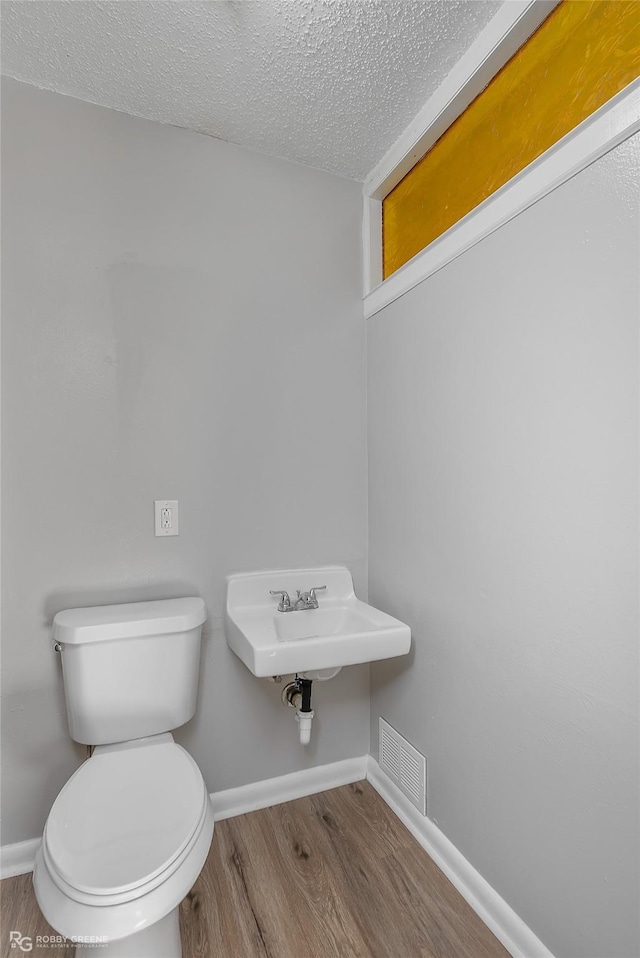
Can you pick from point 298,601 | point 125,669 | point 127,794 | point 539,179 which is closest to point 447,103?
point 539,179

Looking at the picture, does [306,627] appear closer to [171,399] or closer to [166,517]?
[166,517]

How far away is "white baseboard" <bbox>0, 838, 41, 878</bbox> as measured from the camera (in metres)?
1.47

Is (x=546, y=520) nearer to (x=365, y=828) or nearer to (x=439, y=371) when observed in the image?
(x=439, y=371)

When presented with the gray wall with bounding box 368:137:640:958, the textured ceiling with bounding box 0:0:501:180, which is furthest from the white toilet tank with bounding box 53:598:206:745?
the textured ceiling with bounding box 0:0:501:180

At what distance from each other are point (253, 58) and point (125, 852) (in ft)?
6.63

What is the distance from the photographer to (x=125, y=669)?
4.66ft

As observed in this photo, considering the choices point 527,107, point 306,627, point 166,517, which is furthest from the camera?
point 306,627

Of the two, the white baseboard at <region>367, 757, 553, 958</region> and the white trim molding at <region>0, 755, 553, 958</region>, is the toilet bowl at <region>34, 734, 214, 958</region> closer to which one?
the white trim molding at <region>0, 755, 553, 958</region>

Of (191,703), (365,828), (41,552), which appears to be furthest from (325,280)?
(365,828)

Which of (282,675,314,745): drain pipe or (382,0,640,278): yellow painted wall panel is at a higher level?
(382,0,640,278): yellow painted wall panel

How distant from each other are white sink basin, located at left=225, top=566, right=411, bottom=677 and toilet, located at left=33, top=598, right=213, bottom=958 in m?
0.18

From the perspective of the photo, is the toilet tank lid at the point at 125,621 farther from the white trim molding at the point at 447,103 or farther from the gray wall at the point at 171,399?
the white trim molding at the point at 447,103

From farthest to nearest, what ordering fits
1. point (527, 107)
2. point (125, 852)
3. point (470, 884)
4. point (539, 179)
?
point (470, 884)
point (527, 107)
point (539, 179)
point (125, 852)

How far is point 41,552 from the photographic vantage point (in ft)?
4.99
